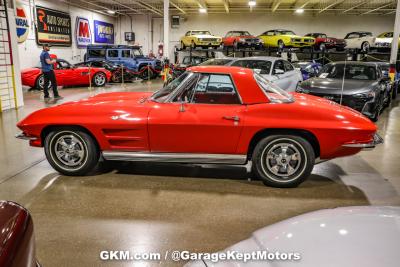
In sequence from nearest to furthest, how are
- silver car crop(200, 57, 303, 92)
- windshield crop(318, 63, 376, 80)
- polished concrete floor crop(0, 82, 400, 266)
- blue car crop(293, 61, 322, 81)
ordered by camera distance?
polished concrete floor crop(0, 82, 400, 266), windshield crop(318, 63, 376, 80), silver car crop(200, 57, 303, 92), blue car crop(293, 61, 322, 81)

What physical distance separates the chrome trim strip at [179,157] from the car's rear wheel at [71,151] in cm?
21

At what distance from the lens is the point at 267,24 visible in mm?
28125

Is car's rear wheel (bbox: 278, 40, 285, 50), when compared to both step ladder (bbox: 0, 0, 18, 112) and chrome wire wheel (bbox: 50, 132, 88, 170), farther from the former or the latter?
chrome wire wheel (bbox: 50, 132, 88, 170)

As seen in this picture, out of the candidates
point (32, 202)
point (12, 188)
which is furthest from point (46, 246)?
point (12, 188)

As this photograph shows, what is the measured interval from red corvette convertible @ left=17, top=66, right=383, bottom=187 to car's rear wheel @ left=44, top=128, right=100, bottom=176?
0.5 inches

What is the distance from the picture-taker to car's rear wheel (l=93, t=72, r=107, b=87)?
16.3 metres

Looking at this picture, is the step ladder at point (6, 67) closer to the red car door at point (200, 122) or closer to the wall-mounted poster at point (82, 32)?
the red car door at point (200, 122)

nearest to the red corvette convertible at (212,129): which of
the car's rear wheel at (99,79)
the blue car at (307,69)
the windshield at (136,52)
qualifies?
the blue car at (307,69)

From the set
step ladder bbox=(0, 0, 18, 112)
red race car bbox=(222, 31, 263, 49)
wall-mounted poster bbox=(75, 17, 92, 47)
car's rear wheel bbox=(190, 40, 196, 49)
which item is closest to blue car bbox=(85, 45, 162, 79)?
car's rear wheel bbox=(190, 40, 196, 49)

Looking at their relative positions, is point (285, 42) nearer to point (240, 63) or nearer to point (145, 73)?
point (145, 73)

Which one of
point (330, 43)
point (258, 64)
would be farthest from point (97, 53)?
point (330, 43)

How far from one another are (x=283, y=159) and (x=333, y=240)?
109 inches

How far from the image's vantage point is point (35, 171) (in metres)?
4.81

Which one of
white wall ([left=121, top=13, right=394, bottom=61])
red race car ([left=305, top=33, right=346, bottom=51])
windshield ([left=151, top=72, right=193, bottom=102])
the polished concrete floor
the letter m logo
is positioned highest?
white wall ([left=121, top=13, right=394, bottom=61])
